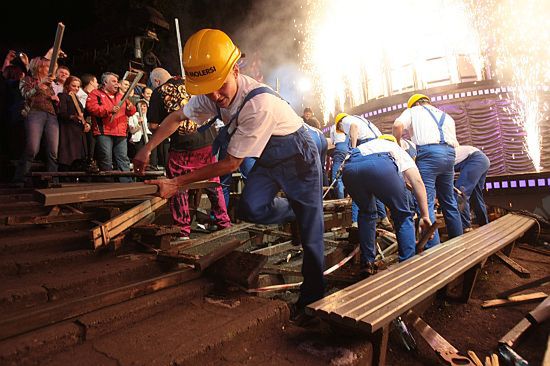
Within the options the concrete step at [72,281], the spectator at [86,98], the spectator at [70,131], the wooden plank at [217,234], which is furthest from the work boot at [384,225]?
the spectator at [70,131]

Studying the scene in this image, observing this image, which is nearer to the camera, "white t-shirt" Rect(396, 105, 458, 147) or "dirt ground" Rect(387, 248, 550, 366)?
"dirt ground" Rect(387, 248, 550, 366)

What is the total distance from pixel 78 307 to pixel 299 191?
1.80m

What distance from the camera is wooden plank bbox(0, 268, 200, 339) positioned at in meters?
1.83

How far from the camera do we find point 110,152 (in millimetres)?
5816

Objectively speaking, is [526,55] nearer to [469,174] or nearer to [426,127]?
[469,174]

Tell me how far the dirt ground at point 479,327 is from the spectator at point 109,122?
17.6 ft

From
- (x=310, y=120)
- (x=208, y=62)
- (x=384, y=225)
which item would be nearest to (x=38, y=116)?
(x=208, y=62)

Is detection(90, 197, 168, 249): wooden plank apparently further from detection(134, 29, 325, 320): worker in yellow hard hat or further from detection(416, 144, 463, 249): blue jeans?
detection(416, 144, 463, 249): blue jeans

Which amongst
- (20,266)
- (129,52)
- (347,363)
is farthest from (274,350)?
(129,52)

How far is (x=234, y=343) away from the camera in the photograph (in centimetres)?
204

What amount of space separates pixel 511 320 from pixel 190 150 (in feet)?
14.3

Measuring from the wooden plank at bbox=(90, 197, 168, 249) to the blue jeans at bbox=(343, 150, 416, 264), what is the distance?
8.45 feet

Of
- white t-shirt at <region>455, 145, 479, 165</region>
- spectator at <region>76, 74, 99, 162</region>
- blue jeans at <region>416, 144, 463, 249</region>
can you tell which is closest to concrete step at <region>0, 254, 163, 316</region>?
spectator at <region>76, 74, 99, 162</region>

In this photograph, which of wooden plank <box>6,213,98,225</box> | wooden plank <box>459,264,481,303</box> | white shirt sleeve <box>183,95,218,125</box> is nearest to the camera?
white shirt sleeve <box>183,95,218,125</box>
